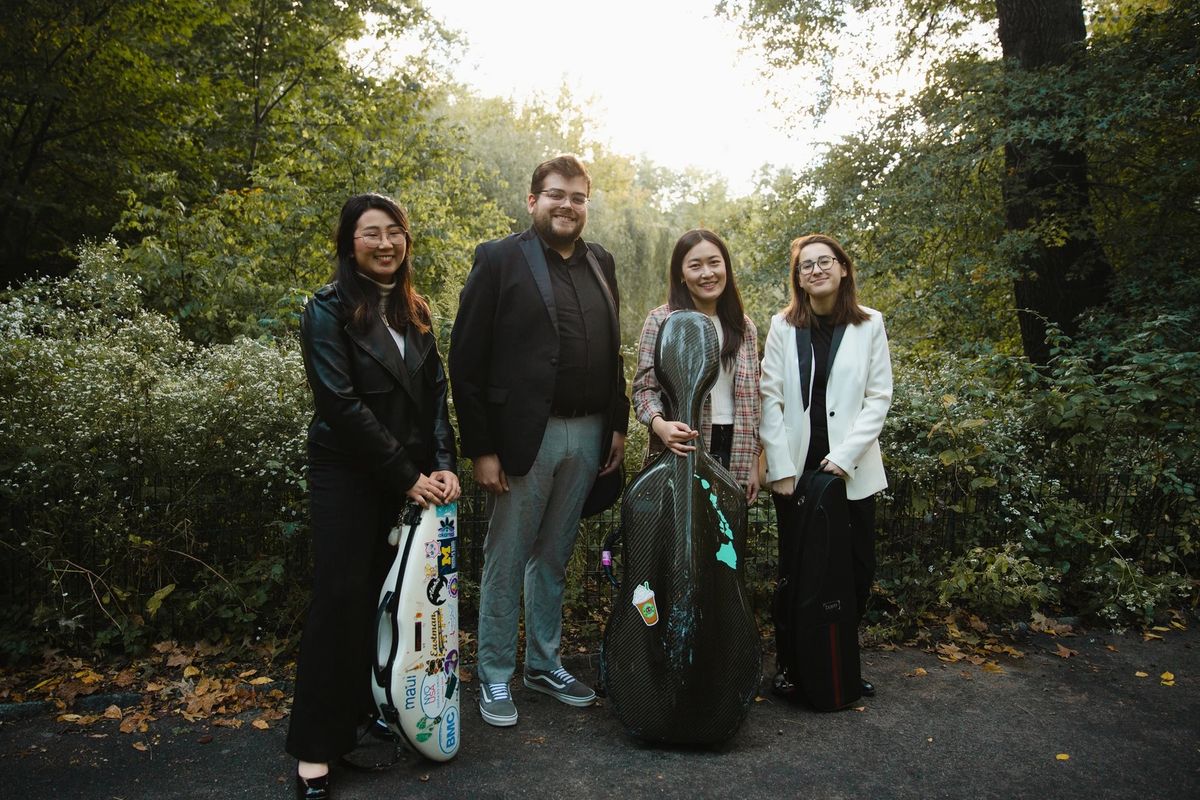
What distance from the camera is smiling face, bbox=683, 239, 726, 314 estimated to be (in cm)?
328

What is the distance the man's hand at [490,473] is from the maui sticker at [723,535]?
A: 78 cm

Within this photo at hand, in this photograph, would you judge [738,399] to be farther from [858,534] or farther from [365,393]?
[365,393]

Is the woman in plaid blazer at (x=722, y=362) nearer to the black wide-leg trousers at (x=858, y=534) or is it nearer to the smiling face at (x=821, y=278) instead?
the black wide-leg trousers at (x=858, y=534)

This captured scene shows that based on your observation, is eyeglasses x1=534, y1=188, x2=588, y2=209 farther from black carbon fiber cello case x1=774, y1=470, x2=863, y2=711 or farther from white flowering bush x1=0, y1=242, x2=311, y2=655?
white flowering bush x1=0, y1=242, x2=311, y2=655

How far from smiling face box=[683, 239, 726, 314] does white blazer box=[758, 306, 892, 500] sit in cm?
43

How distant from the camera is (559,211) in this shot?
317 centimetres

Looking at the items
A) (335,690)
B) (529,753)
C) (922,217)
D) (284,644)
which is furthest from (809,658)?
(922,217)

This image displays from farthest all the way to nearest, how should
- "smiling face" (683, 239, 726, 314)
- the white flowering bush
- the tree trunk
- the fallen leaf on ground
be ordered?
the tree trunk
the fallen leaf on ground
the white flowering bush
"smiling face" (683, 239, 726, 314)

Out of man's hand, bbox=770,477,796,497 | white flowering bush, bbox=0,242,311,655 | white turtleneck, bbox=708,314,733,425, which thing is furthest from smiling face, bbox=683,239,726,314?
white flowering bush, bbox=0,242,311,655

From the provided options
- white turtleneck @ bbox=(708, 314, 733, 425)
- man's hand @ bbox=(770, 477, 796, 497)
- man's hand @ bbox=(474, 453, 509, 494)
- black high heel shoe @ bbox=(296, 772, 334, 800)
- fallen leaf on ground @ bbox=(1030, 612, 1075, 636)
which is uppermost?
white turtleneck @ bbox=(708, 314, 733, 425)

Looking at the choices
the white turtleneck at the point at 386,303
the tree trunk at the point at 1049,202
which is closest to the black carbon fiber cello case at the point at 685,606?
the white turtleneck at the point at 386,303

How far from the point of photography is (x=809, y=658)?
3.29m

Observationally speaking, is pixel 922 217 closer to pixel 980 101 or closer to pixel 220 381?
pixel 980 101

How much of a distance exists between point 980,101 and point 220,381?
6.53m
